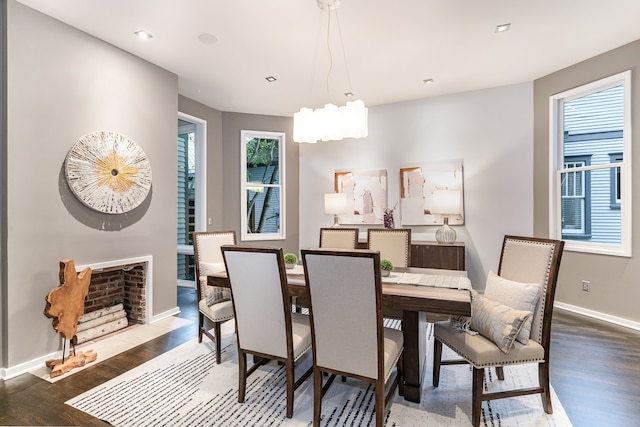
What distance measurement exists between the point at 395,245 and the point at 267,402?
196 cm

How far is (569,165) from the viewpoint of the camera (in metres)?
4.06

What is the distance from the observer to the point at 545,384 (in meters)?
1.94

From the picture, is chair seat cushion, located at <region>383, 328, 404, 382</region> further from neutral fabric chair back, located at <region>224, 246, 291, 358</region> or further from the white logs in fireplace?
the white logs in fireplace

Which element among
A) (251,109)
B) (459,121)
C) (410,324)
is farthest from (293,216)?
(410,324)

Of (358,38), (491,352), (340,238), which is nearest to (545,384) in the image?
(491,352)

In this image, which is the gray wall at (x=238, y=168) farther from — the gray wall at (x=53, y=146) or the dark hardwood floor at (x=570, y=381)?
the dark hardwood floor at (x=570, y=381)

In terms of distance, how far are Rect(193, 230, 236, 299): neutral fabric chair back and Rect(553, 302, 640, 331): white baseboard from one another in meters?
4.12

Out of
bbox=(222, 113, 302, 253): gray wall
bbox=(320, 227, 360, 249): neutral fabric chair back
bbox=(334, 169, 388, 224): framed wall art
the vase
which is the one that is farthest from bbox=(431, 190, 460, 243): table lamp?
bbox=(222, 113, 302, 253): gray wall

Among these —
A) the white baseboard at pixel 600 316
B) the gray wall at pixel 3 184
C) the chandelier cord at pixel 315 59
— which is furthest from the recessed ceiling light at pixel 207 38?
the white baseboard at pixel 600 316

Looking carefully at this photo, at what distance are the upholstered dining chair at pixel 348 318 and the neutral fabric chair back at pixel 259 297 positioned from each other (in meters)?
0.22

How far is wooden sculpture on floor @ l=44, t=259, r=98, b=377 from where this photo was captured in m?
2.48

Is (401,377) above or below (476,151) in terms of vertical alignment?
below

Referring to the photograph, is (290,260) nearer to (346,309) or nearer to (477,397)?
(346,309)

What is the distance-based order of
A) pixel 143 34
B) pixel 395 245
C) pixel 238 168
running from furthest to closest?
pixel 238 168, pixel 395 245, pixel 143 34
